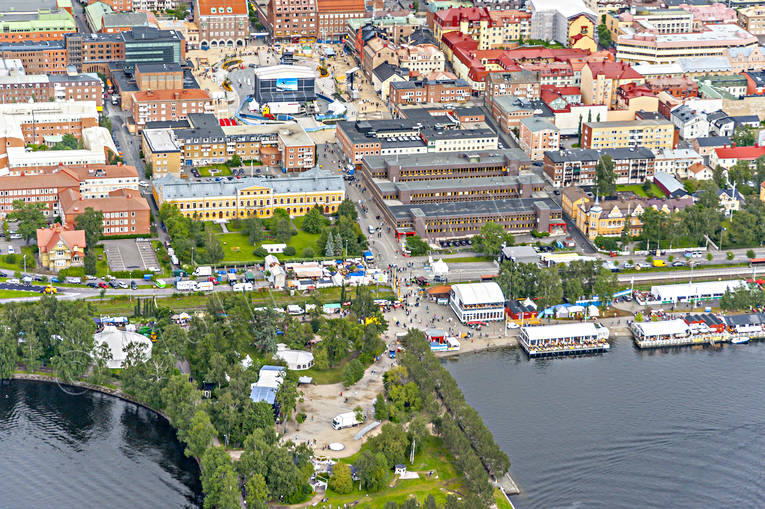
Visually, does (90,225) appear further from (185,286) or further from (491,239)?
(491,239)

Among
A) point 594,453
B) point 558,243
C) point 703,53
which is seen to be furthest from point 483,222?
point 703,53

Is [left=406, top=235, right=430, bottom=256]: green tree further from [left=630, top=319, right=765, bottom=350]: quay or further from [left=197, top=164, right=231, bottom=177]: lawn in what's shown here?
[left=197, top=164, right=231, bottom=177]: lawn

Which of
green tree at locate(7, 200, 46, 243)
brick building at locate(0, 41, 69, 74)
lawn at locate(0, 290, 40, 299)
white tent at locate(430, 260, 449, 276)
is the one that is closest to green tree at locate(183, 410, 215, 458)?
lawn at locate(0, 290, 40, 299)

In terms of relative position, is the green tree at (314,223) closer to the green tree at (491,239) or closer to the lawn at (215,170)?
the green tree at (491,239)

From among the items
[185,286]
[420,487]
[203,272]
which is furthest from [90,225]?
[420,487]

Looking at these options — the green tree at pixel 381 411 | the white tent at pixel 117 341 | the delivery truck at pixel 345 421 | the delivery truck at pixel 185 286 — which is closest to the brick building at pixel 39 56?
the delivery truck at pixel 185 286

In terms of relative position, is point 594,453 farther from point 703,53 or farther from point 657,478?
point 703,53
